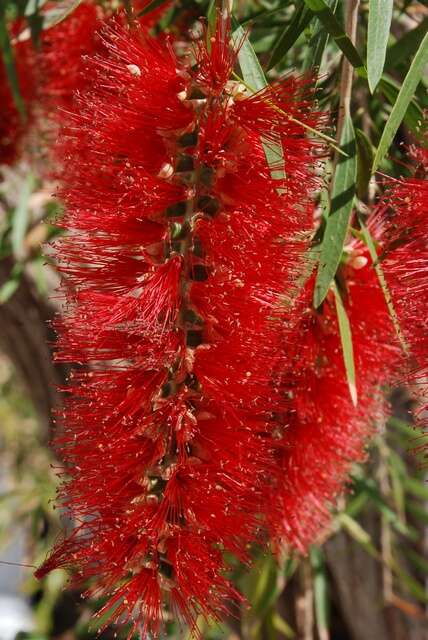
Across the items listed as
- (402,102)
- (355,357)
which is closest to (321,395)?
(355,357)

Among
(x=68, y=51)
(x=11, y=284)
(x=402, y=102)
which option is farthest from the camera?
(x=11, y=284)

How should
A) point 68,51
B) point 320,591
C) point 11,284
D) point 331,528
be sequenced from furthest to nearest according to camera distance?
1. point 320,591
2. point 11,284
3. point 331,528
4. point 68,51

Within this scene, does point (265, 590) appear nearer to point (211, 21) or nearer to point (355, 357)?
point (355, 357)

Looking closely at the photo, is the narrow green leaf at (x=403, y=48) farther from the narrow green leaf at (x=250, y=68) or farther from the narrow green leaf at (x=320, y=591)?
the narrow green leaf at (x=320, y=591)

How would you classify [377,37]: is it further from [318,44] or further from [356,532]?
[356,532]

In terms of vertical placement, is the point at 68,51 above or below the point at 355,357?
above

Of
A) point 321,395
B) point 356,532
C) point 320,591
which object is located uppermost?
point 321,395

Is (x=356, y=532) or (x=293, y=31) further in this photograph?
(x=356, y=532)

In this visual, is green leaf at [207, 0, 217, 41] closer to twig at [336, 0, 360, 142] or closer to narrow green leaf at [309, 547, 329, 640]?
twig at [336, 0, 360, 142]
